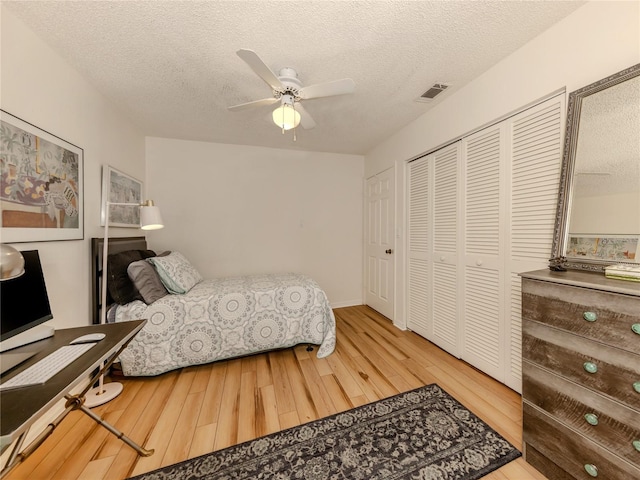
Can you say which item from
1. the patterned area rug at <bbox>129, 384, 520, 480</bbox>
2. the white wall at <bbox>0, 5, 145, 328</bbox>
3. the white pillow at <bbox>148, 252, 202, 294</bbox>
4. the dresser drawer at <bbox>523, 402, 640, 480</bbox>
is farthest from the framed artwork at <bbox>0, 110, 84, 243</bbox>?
the dresser drawer at <bbox>523, 402, 640, 480</bbox>

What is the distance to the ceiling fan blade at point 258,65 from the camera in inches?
49.4

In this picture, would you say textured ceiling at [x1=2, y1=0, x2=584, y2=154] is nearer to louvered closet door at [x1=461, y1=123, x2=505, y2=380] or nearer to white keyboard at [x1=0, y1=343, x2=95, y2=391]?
louvered closet door at [x1=461, y1=123, x2=505, y2=380]

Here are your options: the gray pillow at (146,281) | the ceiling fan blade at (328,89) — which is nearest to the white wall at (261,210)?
the gray pillow at (146,281)

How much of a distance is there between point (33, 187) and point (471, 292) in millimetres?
3214

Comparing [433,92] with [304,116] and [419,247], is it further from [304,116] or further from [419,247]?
[419,247]

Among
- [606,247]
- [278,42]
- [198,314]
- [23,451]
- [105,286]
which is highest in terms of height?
[278,42]

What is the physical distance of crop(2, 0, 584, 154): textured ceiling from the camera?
4.42ft

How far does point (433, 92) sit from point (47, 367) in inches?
118

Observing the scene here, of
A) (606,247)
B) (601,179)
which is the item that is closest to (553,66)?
(601,179)

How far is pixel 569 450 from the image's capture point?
3.67 ft

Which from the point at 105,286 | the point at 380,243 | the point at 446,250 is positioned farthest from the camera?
the point at 380,243

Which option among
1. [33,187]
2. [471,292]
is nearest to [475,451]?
[471,292]

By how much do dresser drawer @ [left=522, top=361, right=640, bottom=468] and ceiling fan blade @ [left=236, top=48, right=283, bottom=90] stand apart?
2.16 m

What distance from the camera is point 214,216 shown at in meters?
3.36
